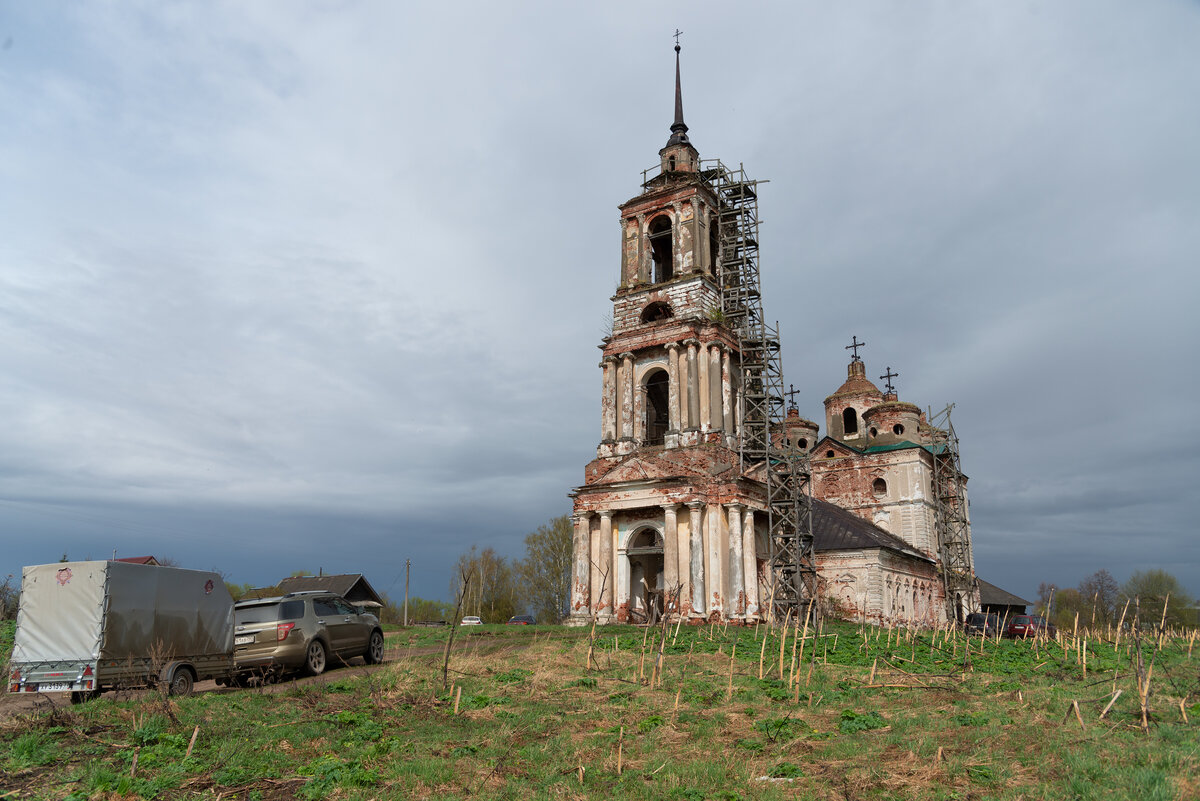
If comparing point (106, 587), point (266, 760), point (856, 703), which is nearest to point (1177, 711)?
point (856, 703)

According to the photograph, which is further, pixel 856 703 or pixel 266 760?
pixel 856 703

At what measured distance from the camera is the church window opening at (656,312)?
115 feet

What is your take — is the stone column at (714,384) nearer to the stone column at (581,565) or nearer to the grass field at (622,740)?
the stone column at (581,565)

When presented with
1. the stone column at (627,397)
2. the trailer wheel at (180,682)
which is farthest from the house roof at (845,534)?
the trailer wheel at (180,682)

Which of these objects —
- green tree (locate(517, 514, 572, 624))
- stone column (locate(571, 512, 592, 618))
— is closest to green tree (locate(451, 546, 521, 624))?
green tree (locate(517, 514, 572, 624))

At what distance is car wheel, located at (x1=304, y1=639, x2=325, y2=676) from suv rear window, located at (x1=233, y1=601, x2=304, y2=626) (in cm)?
64

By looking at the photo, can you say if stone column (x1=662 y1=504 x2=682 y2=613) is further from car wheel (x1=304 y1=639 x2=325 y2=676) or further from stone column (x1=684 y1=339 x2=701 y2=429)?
car wheel (x1=304 y1=639 x2=325 y2=676)

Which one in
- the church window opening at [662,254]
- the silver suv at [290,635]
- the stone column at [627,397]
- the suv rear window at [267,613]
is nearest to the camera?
the silver suv at [290,635]

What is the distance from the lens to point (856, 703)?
12367mm

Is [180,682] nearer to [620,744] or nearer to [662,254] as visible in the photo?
[620,744]

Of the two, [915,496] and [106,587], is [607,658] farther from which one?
[915,496]

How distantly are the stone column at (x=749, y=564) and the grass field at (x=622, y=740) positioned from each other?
617 inches

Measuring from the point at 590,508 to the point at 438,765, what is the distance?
78.1 feet

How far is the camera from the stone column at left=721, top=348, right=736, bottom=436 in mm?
33312
